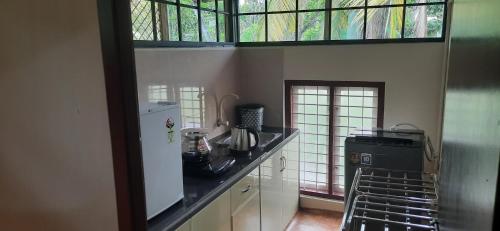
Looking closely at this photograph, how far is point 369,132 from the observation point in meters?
2.50

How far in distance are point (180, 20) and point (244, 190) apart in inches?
56.6

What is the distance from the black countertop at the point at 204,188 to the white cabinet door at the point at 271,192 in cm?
11

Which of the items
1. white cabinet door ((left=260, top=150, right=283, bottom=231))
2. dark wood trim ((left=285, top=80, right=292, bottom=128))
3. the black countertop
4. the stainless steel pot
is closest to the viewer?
the black countertop

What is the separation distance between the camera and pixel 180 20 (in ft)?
9.45

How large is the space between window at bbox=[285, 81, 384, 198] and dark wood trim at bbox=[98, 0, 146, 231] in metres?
2.58

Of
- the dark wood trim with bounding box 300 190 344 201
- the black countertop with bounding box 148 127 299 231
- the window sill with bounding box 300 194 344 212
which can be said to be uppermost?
the black countertop with bounding box 148 127 299 231

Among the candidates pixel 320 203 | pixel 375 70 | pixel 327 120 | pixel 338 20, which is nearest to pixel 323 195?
pixel 320 203

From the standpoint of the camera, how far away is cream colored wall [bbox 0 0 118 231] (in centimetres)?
117

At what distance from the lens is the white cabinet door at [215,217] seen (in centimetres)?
197

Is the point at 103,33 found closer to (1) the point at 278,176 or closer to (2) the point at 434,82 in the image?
(1) the point at 278,176

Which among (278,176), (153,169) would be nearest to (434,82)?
(278,176)

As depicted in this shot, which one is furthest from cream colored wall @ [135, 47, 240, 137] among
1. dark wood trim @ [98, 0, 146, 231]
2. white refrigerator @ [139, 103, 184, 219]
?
dark wood trim @ [98, 0, 146, 231]

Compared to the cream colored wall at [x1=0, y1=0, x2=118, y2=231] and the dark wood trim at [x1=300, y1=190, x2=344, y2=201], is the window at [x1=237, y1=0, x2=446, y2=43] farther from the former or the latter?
the cream colored wall at [x1=0, y1=0, x2=118, y2=231]

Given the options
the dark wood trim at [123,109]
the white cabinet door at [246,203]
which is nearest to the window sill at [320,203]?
the white cabinet door at [246,203]
